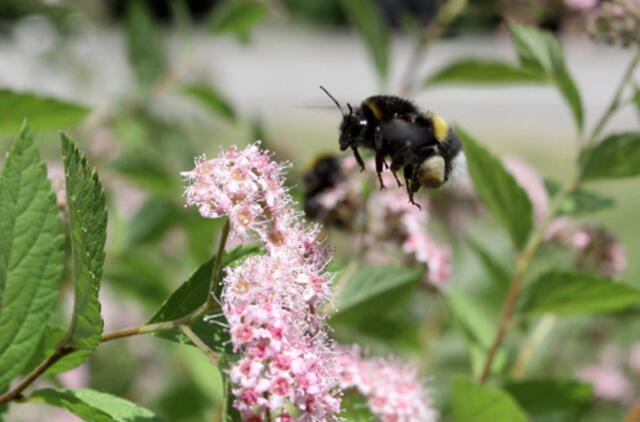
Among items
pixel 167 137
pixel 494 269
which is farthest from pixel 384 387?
pixel 167 137

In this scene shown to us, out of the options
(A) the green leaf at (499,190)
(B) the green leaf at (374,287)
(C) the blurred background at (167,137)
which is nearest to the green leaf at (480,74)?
(C) the blurred background at (167,137)

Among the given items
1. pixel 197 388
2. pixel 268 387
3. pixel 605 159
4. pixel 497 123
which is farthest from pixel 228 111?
pixel 497 123

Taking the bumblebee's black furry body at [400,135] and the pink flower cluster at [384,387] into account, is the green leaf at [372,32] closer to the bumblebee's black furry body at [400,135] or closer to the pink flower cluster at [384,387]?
the bumblebee's black furry body at [400,135]

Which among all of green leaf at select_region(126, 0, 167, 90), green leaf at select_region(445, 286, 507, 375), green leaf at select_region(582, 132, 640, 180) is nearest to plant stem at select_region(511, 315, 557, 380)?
green leaf at select_region(445, 286, 507, 375)

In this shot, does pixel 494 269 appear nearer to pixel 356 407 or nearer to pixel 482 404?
pixel 482 404

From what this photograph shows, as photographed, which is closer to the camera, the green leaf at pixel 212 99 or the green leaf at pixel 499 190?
the green leaf at pixel 499 190
